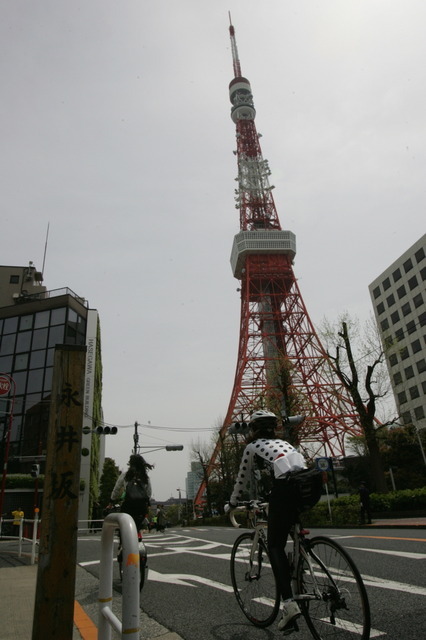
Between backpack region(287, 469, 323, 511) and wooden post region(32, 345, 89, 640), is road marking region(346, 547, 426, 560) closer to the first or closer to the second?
backpack region(287, 469, 323, 511)

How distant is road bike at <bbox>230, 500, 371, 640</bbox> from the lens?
7.79 feet

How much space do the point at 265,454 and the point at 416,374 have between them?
1884 inches

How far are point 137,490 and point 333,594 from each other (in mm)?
3024

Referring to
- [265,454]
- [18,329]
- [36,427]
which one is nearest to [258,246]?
[18,329]

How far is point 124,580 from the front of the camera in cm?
163

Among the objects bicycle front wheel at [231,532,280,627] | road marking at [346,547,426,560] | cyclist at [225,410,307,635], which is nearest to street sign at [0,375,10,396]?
road marking at [346,547,426,560]

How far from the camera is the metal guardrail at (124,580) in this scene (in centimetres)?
158

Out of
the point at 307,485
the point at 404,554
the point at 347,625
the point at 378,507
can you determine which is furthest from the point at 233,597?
the point at 378,507

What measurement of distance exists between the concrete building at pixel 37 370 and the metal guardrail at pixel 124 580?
910 inches

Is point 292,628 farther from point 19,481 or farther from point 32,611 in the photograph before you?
point 19,481

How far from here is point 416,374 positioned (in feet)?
151

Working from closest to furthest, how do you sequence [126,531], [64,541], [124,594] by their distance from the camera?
1. [124,594]
2. [126,531]
3. [64,541]

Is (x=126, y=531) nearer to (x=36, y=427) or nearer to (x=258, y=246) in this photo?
(x=36, y=427)

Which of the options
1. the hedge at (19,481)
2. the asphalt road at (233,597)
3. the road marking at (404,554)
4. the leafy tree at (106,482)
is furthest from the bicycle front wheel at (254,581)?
the leafy tree at (106,482)
